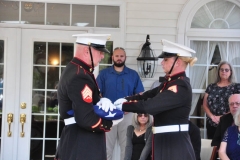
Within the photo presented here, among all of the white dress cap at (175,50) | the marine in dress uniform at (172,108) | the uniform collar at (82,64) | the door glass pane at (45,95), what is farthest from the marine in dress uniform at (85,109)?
the door glass pane at (45,95)

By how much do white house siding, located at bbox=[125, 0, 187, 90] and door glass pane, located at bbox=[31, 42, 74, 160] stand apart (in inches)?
32.5

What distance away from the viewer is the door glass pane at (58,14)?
5816 mm

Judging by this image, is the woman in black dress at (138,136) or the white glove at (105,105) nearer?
the white glove at (105,105)

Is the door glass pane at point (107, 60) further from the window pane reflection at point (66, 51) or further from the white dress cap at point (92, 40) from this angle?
the white dress cap at point (92, 40)

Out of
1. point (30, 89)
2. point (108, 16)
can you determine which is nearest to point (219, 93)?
point (108, 16)

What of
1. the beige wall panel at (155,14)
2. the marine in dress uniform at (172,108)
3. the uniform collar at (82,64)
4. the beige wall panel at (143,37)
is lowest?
the marine in dress uniform at (172,108)

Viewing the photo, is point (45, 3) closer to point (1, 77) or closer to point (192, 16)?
point (1, 77)

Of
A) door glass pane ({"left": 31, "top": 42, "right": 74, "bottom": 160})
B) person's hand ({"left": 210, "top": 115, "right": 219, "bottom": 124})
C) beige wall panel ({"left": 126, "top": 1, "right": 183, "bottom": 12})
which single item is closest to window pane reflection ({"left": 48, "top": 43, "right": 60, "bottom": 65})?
door glass pane ({"left": 31, "top": 42, "right": 74, "bottom": 160})

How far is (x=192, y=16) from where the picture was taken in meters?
5.94

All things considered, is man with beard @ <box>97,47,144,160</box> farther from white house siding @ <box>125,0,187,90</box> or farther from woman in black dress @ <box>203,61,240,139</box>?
woman in black dress @ <box>203,61,240,139</box>

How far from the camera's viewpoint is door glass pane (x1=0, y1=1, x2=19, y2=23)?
18.9ft

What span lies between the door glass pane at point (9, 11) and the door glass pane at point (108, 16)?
42.6 inches

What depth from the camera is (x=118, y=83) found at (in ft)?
18.4

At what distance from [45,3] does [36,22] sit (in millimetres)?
281
